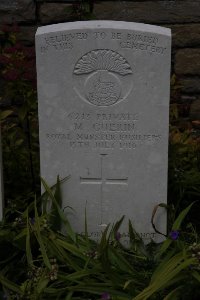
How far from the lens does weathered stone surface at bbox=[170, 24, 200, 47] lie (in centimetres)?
475

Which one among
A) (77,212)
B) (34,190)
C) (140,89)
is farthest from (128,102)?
(34,190)

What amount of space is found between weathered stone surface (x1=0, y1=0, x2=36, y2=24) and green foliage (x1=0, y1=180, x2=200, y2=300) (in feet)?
6.68

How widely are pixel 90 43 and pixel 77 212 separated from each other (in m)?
Result: 1.00

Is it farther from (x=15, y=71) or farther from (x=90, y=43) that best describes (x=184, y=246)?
(x=15, y=71)

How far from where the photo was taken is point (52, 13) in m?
4.71

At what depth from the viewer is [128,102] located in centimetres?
307

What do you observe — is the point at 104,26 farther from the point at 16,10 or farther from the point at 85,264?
the point at 16,10

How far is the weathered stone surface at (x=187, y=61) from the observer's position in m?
4.81

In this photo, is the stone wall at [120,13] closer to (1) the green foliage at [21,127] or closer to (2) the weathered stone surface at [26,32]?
(2) the weathered stone surface at [26,32]

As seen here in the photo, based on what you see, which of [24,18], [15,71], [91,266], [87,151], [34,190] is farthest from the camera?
[24,18]

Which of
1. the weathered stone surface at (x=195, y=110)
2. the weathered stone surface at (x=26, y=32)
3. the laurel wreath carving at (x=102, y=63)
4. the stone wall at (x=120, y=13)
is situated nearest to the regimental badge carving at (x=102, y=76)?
the laurel wreath carving at (x=102, y=63)

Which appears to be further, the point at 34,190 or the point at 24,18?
the point at 24,18

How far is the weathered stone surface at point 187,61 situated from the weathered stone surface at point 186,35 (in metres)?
0.06

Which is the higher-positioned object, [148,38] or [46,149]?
[148,38]
